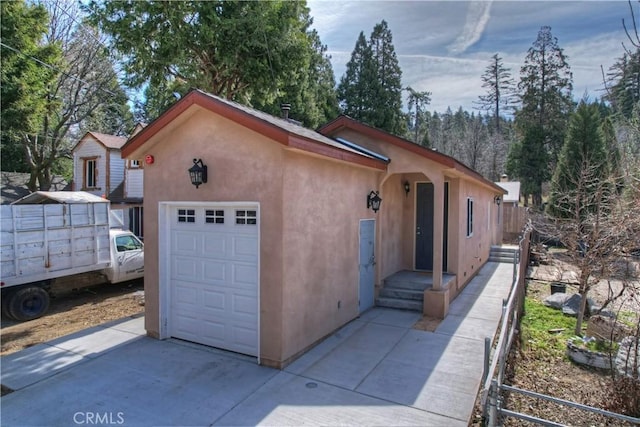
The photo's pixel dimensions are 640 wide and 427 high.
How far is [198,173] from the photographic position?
620 cm

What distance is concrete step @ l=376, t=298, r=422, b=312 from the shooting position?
864 cm

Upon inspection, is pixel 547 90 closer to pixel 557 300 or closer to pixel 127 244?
pixel 557 300

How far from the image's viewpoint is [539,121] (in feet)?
104

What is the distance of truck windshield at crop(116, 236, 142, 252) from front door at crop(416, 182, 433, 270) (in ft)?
27.2

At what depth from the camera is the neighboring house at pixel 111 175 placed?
60.3ft

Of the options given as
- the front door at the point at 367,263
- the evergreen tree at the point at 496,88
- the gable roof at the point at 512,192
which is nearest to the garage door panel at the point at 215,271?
the front door at the point at 367,263

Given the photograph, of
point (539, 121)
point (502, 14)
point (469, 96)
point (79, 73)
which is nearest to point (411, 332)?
point (502, 14)

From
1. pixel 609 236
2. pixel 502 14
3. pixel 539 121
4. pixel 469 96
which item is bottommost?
pixel 609 236

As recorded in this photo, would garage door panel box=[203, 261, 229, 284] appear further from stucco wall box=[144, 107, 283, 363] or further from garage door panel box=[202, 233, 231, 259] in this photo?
stucco wall box=[144, 107, 283, 363]

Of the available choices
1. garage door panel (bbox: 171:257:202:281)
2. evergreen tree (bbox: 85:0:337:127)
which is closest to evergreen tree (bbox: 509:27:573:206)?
evergreen tree (bbox: 85:0:337:127)

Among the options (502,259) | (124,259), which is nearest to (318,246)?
(124,259)

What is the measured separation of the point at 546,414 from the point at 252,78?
37.7 feet

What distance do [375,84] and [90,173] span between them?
836 inches

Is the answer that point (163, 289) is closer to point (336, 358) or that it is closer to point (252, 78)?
point (336, 358)
